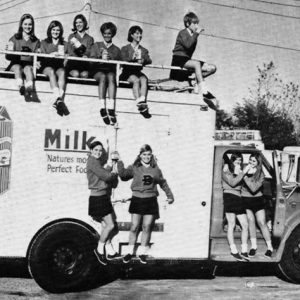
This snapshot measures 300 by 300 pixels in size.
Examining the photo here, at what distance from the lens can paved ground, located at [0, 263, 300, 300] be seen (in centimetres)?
642

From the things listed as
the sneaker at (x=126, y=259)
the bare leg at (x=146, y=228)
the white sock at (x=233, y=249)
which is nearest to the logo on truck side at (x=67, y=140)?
the bare leg at (x=146, y=228)

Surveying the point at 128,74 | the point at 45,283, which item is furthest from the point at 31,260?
the point at 128,74

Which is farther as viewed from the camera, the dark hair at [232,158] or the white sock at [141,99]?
the dark hair at [232,158]

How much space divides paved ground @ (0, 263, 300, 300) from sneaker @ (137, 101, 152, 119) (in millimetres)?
2391

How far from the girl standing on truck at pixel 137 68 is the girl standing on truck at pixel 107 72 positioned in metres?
Result: 0.18

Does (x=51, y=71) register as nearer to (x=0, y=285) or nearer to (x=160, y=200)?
(x=160, y=200)

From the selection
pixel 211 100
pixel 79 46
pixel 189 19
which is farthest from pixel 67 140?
pixel 189 19

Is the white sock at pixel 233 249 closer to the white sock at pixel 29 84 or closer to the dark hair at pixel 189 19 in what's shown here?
the dark hair at pixel 189 19

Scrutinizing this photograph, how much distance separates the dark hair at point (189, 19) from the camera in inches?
279

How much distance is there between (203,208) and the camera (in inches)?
266

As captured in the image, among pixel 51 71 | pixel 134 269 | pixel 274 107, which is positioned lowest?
pixel 134 269

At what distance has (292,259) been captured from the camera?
23.3ft

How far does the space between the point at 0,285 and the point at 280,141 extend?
28092mm

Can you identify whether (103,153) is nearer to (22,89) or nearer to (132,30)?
(22,89)
